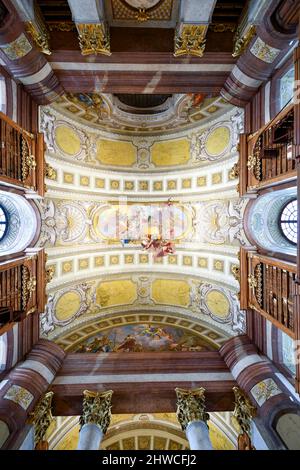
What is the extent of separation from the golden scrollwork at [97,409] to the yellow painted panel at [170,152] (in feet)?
39.5

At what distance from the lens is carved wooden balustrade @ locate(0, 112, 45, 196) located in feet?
26.1

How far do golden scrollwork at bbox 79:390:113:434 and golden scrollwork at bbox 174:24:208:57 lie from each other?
12.3 meters

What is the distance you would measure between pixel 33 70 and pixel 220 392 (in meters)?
13.2

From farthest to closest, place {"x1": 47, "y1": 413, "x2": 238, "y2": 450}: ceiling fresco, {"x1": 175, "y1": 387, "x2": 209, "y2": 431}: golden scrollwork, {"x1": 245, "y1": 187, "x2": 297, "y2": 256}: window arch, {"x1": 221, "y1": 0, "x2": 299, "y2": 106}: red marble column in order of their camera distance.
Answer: {"x1": 47, "y1": 413, "x2": 238, "y2": 450}: ceiling fresco → {"x1": 245, "y1": 187, "x2": 297, "y2": 256}: window arch → {"x1": 175, "y1": 387, "x2": 209, "y2": 431}: golden scrollwork → {"x1": 221, "y1": 0, "x2": 299, "y2": 106}: red marble column

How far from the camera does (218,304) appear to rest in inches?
499

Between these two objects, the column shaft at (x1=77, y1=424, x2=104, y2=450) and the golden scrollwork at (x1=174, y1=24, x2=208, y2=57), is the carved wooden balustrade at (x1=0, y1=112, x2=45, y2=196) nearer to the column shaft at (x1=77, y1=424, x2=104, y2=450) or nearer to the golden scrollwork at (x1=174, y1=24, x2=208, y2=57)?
the golden scrollwork at (x1=174, y1=24, x2=208, y2=57)

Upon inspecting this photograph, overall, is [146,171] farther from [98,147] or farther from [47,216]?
[47,216]

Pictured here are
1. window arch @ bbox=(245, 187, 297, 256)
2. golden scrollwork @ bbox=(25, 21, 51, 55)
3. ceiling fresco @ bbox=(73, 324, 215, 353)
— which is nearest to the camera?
golden scrollwork @ bbox=(25, 21, 51, 55)

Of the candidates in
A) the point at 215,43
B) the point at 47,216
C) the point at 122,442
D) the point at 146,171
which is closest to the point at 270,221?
the point at 215,43

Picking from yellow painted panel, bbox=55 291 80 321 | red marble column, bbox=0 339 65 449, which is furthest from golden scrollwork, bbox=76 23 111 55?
red marble column, bbox=0 339 65 449

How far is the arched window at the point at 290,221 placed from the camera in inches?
384

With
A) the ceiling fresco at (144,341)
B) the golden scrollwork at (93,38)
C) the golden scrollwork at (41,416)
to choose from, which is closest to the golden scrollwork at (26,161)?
the golden scrollwork at (93,38)

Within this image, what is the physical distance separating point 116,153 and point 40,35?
7061 mm

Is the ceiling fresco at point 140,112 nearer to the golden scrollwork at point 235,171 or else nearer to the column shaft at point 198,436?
the golden scrollwork at point 235,171
